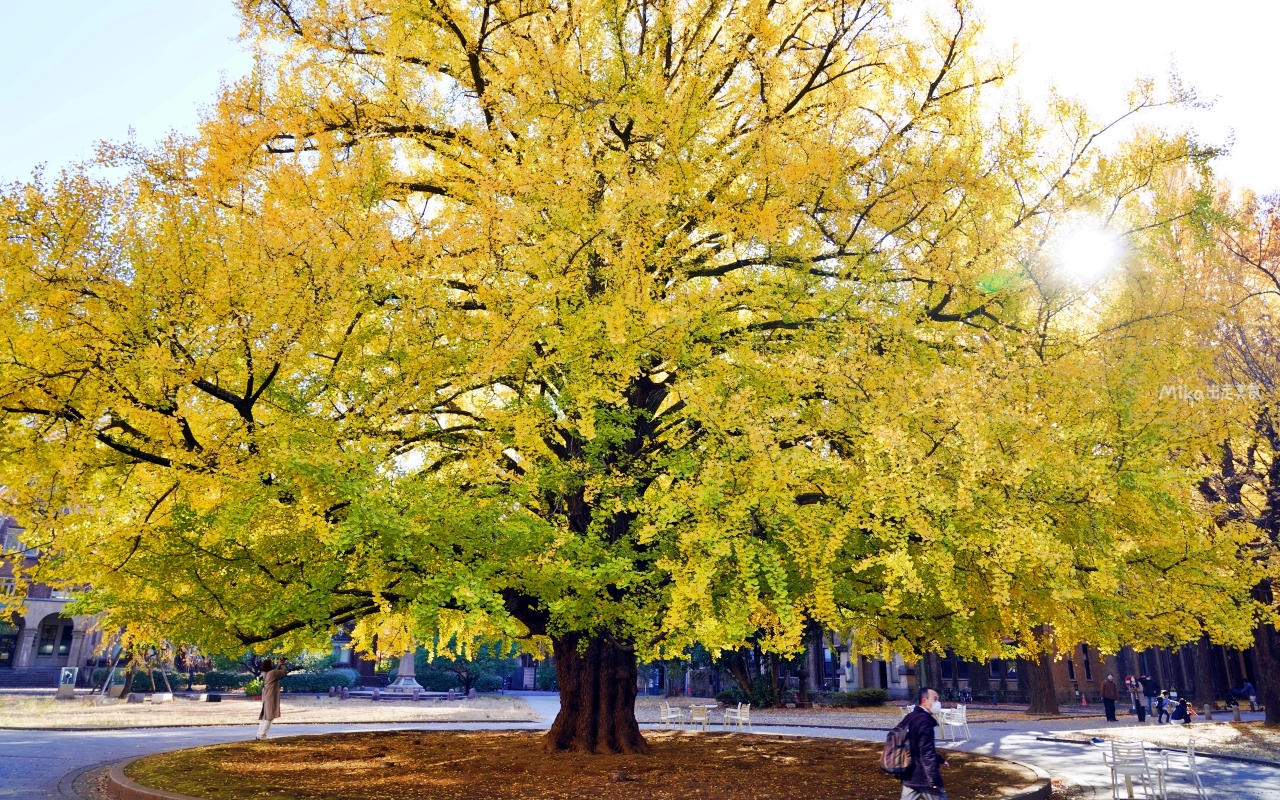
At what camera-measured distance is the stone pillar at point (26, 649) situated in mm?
48219

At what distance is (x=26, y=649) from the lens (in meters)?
48.5

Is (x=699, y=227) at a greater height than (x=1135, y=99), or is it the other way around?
(x=1135, y=99)

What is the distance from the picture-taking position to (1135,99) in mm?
11125

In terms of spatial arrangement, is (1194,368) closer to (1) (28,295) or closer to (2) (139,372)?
(2) (139,372)

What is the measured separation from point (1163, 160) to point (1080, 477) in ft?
16.5

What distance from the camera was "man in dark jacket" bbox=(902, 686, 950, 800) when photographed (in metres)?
7.70

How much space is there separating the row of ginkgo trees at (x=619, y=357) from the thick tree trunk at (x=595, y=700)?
49.0 inches

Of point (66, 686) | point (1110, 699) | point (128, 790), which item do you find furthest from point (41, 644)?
point (1110, 699)

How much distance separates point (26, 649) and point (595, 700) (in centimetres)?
5129

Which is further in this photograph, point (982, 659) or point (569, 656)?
point (569, 656)

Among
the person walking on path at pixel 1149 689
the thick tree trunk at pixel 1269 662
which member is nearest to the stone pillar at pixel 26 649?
the person walking on path at pixel 1149 689

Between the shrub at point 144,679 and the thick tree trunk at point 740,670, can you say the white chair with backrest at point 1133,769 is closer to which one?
the thick tree trunk at point 740,670


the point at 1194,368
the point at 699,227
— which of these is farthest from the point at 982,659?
the point at 699,227

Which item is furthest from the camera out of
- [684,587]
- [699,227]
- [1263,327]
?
[1263,327]
